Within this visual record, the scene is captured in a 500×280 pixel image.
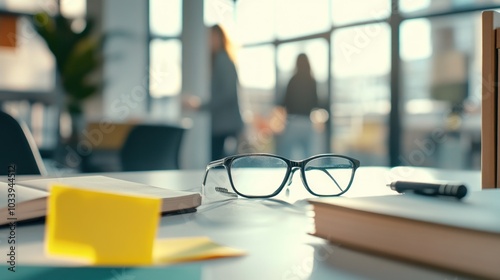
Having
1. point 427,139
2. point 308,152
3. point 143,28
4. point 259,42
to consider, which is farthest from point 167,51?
point 427,139

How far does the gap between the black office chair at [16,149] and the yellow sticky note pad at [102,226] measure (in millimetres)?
1138

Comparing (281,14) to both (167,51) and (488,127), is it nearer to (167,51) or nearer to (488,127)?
(167,51)

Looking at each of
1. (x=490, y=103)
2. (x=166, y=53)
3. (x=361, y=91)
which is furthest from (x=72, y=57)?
(x=490, y=103)

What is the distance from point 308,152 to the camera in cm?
557

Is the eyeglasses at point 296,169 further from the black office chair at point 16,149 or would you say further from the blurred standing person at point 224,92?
the blurred standing person at point 224,92

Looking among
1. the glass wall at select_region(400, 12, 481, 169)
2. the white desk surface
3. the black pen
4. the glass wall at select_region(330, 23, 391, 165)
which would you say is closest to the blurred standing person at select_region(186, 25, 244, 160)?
the glass wall at select_region(330, 23, 391, 165)

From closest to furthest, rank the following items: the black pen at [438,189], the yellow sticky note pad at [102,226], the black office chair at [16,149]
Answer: the yellow sticky note pad at [102,226] < the black pen at [438,189] < the black office chair at [16,149]

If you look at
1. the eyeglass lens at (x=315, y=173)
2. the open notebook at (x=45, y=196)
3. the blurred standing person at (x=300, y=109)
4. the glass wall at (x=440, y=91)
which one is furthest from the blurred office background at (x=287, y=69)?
the open notebook at (x=45, y=196)

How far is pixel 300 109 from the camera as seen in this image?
5301mm

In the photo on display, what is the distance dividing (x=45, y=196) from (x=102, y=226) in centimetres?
24

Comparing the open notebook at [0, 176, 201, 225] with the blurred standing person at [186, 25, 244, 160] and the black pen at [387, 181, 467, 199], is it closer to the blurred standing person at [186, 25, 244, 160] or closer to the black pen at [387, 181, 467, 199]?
the black pen at [387, 181, 467, 199]

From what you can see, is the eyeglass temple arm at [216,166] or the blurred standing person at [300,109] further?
the blurred standing person at [300,109]

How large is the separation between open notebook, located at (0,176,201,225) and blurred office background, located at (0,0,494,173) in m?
3.77

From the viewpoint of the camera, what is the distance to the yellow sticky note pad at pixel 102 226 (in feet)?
1.06
